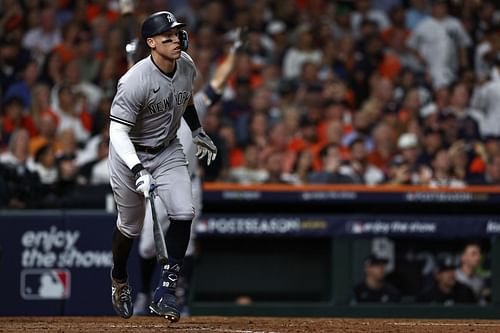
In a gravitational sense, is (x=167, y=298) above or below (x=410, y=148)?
below

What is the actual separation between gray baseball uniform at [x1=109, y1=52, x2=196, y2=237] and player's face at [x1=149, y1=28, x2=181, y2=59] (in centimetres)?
14

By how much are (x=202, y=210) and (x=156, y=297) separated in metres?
3.13

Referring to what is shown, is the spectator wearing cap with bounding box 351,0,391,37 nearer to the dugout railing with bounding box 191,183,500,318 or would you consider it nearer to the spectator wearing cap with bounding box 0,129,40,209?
the dugout railing with bounding box 191,183,500,318

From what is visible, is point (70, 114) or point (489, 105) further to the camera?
point (489, 105)

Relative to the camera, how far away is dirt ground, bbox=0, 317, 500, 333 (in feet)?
24.3

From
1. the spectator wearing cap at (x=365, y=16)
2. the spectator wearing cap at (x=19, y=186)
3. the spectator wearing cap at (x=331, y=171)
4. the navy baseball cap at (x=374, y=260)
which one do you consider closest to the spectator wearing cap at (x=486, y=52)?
the spectator wearing cap at (x=365, y=16)

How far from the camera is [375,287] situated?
Result: 10.4 m

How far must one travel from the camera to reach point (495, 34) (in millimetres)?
15062

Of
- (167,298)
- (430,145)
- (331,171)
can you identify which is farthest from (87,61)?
(167,298)

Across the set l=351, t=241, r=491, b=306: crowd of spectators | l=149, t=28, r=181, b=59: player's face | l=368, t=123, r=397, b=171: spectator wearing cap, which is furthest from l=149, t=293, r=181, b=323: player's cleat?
l=368, t=123, r=397, b=171: spectator wearing cap

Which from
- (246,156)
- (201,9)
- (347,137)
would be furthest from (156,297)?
(201,9)

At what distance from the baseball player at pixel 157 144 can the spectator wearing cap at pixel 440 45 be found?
24.9ft

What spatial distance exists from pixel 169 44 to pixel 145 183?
93cm

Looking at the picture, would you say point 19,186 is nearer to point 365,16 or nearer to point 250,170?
point 250,170
